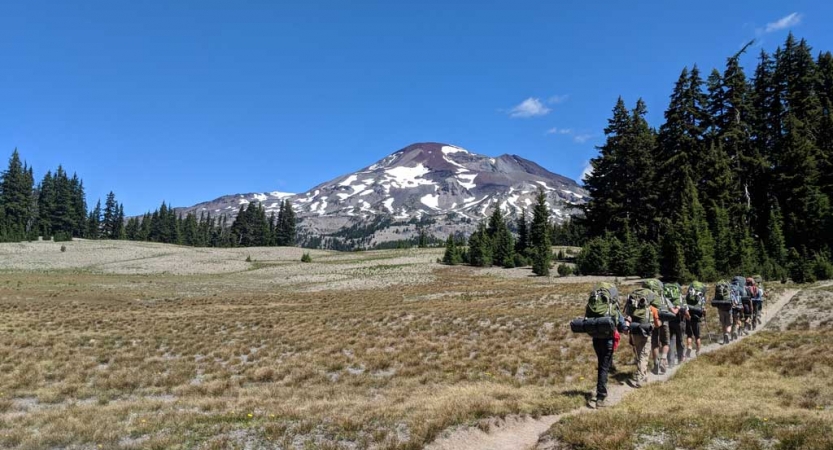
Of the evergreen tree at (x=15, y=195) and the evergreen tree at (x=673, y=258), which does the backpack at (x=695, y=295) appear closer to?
the evergreen tree at (x=673, y=258)

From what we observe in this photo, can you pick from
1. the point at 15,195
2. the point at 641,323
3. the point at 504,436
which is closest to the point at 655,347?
the point at 641,323

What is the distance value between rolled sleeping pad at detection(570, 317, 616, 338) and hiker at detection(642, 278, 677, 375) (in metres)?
2.82

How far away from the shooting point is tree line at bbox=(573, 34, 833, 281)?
3797 centimetres

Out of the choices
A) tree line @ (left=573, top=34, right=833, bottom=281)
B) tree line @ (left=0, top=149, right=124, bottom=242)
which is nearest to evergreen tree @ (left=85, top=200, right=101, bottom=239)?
→ tree line @ (left=0, top=149, right=124, bottom=242)

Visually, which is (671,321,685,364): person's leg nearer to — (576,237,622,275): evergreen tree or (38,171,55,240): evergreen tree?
(576,237,622,275): evergreen tree

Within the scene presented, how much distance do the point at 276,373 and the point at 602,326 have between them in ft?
32.6

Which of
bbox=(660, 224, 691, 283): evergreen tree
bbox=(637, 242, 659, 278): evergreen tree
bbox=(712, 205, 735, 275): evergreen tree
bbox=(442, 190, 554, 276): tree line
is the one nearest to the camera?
bbox=(660, 224, 691, 283): evergreen tree

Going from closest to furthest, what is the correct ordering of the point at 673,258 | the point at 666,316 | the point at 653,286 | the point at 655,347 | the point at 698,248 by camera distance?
the point at 653,286 → the point at 666,316 → the point at 655,347 → the point at 698,248 → the point at 673,258

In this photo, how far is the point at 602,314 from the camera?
8.90 m

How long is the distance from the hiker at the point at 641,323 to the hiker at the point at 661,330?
449 millimetres

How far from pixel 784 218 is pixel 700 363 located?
3997 centimetres

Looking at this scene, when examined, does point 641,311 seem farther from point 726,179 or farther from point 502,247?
point 502,247

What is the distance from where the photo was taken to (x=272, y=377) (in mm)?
14266

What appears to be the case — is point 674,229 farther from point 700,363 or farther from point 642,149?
point 700,363
